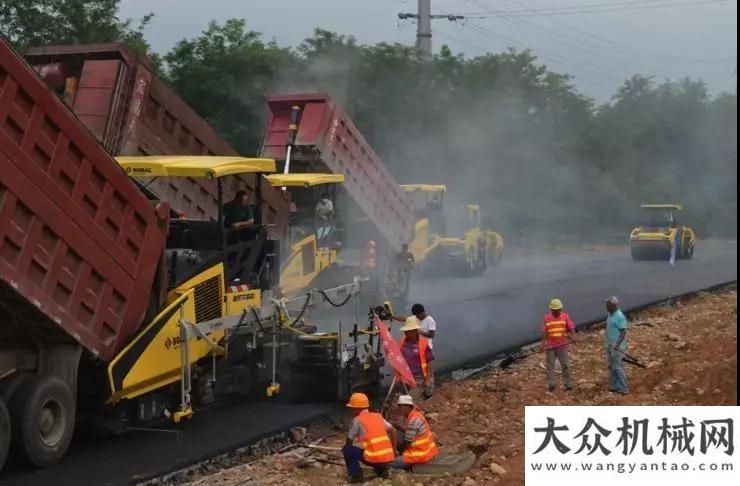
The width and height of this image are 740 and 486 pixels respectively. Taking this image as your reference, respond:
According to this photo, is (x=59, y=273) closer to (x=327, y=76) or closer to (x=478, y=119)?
(x=327, y=76)

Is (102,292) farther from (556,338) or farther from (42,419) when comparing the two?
(556,338)

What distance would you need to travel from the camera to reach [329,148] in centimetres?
2028

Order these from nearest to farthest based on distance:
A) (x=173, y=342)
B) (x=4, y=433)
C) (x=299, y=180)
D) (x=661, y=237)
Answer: (x=4, y=433)
(x=173, y=342)
(x=299, y=180)
(x=661, y=237)

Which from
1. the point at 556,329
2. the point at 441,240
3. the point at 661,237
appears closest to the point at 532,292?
the point at 441,240

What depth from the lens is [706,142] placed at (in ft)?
146

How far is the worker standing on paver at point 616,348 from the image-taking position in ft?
42.4

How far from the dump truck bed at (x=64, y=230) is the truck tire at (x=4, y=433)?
0.70m

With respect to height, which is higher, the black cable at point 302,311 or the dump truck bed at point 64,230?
the dump truck bed at point 64,230

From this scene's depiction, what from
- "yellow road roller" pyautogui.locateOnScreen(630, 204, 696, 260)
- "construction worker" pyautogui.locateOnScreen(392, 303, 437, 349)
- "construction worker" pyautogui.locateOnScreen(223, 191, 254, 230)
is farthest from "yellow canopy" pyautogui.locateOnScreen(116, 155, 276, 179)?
"yellow road roller" pyautogui.locateOnScreen(630, 204, 696, 260)

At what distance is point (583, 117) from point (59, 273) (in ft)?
126

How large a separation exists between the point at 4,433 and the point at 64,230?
1.75 metres

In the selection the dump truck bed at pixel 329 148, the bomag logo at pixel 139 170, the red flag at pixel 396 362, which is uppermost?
the dump truck bed at pixel 329 148

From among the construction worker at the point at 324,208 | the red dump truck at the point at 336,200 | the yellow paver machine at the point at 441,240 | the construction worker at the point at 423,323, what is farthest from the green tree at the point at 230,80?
the construction worker at the point at 423,323

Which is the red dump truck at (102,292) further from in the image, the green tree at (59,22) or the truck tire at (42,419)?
the green tree at (59,22)
